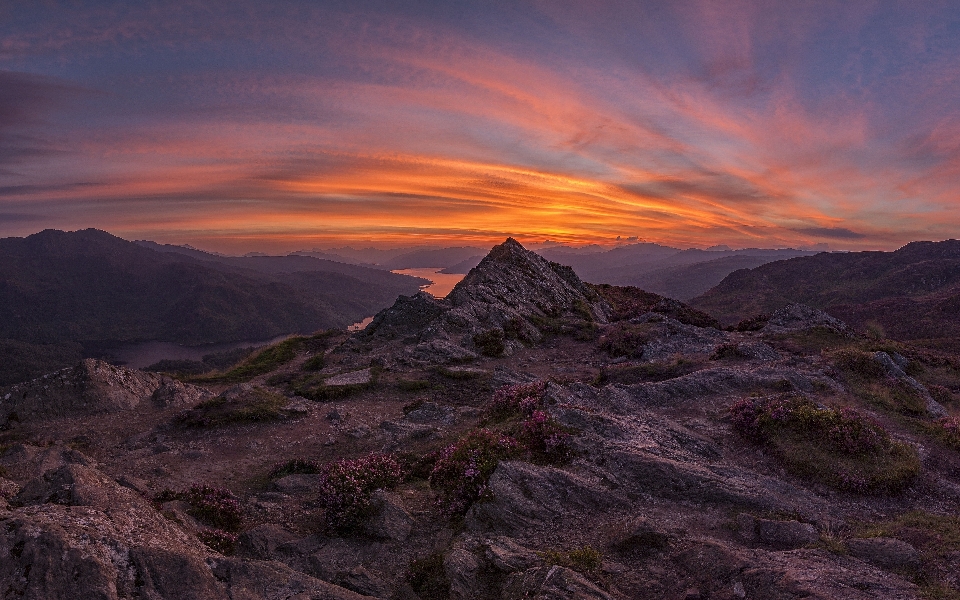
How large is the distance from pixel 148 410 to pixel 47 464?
13.4 metres

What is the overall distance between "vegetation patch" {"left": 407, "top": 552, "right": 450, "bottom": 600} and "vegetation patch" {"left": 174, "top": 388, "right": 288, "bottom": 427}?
17828 mm

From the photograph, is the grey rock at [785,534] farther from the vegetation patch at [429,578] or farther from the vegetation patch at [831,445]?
the vegetation patch at [429,578]

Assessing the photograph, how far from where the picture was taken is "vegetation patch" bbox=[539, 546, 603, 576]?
10.6m

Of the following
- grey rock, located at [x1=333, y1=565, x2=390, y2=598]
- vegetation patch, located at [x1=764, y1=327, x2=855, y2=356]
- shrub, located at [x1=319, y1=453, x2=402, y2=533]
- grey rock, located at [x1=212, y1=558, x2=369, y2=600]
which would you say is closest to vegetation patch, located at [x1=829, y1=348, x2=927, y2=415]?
vegetation patch, located at [x1=764, y1=327, x2=855, y2=356]

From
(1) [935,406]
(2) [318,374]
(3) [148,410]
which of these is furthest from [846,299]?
(3) [148,410]

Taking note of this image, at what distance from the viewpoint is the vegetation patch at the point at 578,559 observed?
34.9 ft

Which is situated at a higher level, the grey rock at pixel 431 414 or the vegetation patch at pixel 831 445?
the vegetation patch at pixel 831 445

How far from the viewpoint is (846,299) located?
172 meters

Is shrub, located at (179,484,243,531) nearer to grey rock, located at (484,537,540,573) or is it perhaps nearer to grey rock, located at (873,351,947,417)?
grey rock, located at (484,537,540,573)

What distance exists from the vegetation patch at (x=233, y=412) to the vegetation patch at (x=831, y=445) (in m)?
24.8

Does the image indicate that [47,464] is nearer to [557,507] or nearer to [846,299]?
[557,507]

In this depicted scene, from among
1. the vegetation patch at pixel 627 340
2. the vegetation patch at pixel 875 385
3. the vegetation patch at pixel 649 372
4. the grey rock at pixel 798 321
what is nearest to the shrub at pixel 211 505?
the vegetation patch at pixel 649 372

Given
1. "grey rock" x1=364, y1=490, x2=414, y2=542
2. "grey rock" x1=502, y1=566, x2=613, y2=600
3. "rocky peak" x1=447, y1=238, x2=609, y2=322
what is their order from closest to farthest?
"grey rock" x1=502, y1=566, x2=613, y2=600 < "grey rock" x1=364, y1=490, x2=414, y2=542 < "rocky peak" x1=447, y1=238, x2=609, y2=322

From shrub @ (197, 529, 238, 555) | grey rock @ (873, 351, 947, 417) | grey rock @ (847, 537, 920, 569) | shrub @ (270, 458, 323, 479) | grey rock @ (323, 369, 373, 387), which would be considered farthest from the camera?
grey rock @ (323, 369, 373, 387)
